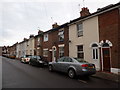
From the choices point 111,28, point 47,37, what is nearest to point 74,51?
point 111,28

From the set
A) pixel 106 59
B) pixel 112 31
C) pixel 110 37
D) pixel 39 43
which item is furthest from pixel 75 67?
pixel 39 43

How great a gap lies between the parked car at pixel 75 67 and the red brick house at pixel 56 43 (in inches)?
219

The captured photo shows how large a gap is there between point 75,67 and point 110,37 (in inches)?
181

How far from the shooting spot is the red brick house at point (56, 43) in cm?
1461

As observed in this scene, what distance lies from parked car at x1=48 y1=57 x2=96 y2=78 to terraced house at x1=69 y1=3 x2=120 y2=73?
3066 mm

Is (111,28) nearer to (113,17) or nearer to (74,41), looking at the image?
(113,17)

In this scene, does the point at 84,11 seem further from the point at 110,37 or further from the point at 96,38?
the point at 110,37

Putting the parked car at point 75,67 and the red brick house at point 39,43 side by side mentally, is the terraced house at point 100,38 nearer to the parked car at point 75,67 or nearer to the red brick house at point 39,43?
the parked car at point 75,67

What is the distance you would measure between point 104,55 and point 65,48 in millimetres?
5562

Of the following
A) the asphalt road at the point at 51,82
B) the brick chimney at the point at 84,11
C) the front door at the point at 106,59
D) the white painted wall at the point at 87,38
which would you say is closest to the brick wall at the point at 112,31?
the front door at the point at 106,59

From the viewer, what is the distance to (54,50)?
16969 mm

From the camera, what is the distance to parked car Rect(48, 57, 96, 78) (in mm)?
7114

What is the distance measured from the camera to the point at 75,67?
24.6 feet

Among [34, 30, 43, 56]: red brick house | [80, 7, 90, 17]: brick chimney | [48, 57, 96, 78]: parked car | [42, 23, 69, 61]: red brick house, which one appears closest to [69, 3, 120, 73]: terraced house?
[80, 7, 90, 17]: brick chimney
